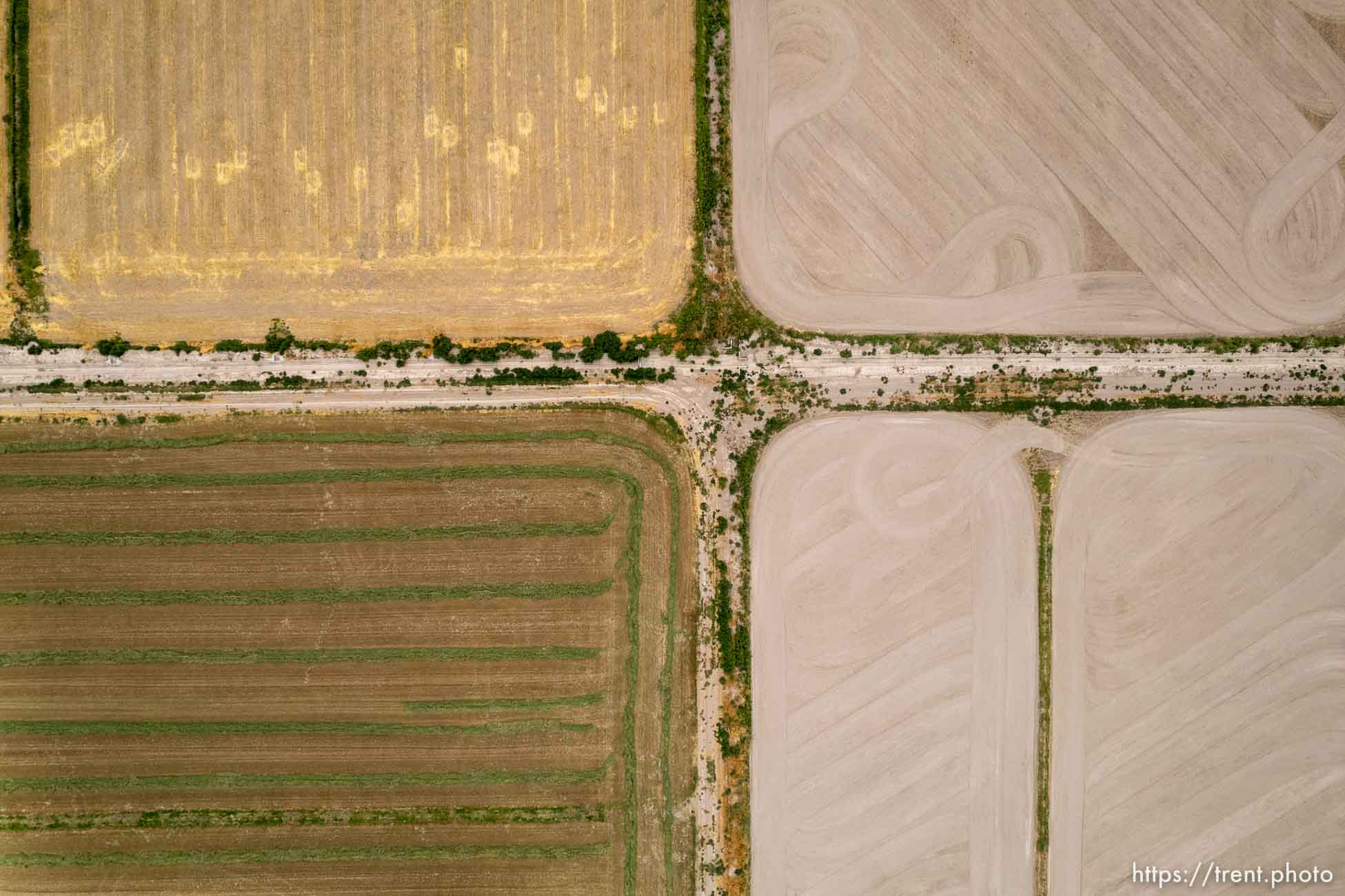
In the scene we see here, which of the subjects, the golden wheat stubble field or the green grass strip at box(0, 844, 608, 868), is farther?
the golden wheat stubble field

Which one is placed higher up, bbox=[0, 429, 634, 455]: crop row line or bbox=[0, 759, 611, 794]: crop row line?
bbox=[0, 429, 634, 455]: crop row line

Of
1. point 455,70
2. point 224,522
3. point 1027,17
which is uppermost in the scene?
point 1027,17

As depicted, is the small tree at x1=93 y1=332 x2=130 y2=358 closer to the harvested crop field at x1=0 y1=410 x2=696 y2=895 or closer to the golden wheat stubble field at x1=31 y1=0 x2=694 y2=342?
the golden wheat stubble field at x1=31 y1=0 x2=694 y2=342

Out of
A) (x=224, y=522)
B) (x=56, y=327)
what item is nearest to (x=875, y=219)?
(x=224, y=522)

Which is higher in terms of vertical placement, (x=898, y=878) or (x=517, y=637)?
(x=517, y=637)

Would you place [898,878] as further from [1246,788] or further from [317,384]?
[317,384]

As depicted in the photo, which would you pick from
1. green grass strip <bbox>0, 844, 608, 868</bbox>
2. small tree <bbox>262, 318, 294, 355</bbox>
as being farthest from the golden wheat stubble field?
green grass strip <bbox>0, 844, 608, 868</bbox>

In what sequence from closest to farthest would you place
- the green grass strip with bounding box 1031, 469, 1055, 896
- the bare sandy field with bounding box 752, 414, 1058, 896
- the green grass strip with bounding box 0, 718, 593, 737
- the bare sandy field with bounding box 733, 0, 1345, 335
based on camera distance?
the green grass strip with bounding box 0, 718, 593, 737 < the bare sandy field with bounding box 752, 414, 1058, 896 < the green grass strip with bounding box 1031, 469, 1055, 896 < the bare sandy field with bounding box 733, 0, 1345, 335

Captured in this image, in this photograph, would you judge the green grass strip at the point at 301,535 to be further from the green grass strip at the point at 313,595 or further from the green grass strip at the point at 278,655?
the green grass strip at the point at 278,655
